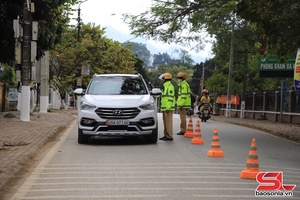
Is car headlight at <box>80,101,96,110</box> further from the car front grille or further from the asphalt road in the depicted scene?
the asphalt road

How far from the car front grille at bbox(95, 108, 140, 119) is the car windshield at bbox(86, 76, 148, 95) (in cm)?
110

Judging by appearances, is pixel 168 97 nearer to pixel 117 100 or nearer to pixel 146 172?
pixel 117 100

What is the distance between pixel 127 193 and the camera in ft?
21.9

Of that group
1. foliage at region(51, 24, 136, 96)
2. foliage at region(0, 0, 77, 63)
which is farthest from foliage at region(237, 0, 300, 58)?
foliage at region(51, 24, 136, 96)

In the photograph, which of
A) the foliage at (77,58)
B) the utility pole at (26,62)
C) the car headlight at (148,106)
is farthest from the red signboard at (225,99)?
the car headlight at (148,106)

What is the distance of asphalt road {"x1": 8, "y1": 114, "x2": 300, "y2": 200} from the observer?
6.75 metres

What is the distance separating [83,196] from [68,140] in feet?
24.2

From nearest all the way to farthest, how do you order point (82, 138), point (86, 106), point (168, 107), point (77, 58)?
1. point (86, 106)
2. point (82, 138)
3. point (168, 107)
4. point (77, 58)

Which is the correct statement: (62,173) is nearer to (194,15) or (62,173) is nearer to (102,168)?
(102,168)

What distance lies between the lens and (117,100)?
1227cm

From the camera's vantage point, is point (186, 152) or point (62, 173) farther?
point (186, 152)

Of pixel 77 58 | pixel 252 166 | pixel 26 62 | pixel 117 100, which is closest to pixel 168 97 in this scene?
pixel 117 100

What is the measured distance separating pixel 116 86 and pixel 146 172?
17.7 feet

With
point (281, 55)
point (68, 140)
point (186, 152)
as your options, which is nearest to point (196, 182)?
point (186, 152)
